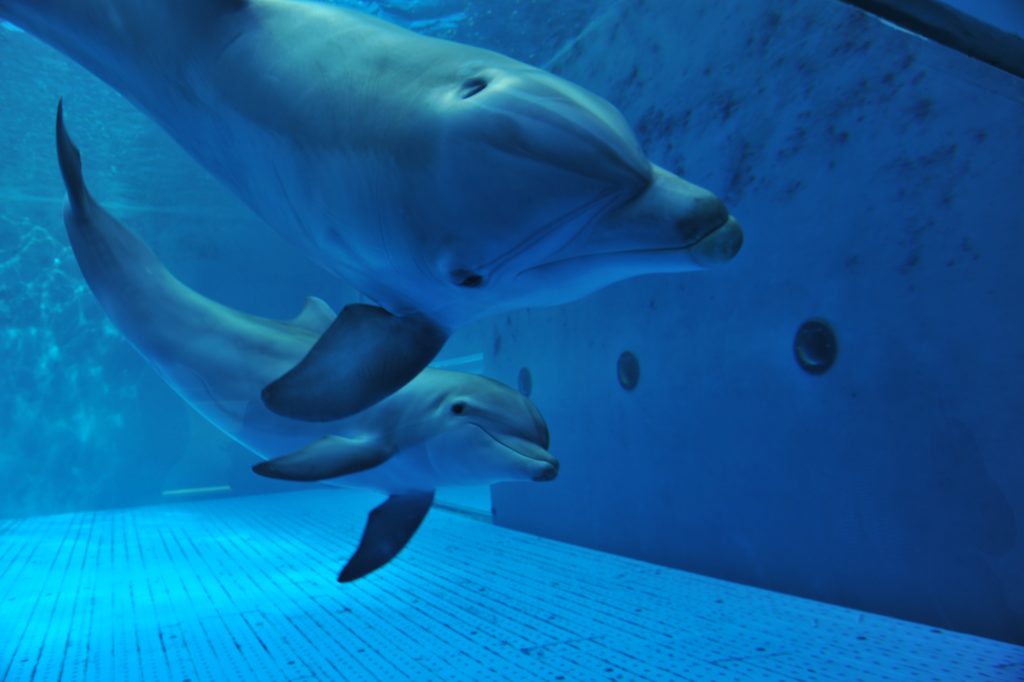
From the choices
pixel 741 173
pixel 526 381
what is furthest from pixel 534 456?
pixel 526 381

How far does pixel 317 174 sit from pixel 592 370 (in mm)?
5260

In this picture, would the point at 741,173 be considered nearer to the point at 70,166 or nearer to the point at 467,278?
the point at 467,278

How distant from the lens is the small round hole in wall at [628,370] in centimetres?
627

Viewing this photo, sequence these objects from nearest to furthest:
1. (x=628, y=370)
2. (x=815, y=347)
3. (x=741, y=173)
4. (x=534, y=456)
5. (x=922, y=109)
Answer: (x=534, y=456)
(x=922, y=109)
(x=815, y=347)
(x=741, y=173)
(x=628, y=370)

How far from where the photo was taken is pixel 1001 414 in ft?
11.9

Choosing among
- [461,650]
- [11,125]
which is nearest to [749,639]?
[461,650]

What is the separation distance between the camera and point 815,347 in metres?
4.68

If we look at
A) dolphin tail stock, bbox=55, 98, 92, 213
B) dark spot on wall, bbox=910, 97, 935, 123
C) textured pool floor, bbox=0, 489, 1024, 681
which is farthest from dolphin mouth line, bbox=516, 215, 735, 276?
dark spot on wall, bbox=910, 97, 935, 123

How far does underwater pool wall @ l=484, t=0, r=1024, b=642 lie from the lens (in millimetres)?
3713

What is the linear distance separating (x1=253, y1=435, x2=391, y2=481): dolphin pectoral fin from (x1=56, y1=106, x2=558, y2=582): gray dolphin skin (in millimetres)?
10

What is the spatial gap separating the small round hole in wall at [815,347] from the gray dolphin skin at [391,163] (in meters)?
3.32

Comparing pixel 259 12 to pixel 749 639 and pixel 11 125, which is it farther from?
pixel 11 125

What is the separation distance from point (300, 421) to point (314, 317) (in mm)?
896

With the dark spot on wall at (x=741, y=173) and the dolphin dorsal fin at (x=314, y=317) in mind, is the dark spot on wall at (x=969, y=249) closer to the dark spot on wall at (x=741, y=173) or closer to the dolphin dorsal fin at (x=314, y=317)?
the dark spot on wall at (x=741, y=173)
